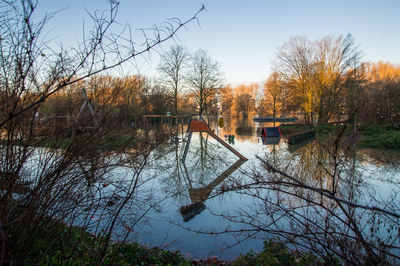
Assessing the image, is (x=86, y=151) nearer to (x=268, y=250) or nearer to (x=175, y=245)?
(x=175, y=245)

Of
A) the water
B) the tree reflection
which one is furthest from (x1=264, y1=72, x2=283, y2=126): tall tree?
the tree reflection

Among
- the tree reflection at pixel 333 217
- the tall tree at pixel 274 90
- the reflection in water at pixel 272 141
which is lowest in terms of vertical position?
the reflection in water at pixel 272 141

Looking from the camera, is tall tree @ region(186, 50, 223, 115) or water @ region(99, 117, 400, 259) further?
tall tree @ region(186, 50, 223, 115)

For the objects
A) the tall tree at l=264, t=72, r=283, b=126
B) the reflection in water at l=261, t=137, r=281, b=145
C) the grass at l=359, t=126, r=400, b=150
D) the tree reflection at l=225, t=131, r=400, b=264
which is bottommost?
the reflection in water at l=261, t=137, r=281, b=145

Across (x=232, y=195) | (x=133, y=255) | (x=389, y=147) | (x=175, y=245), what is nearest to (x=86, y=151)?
(x=133, y=255)

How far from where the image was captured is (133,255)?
2.92 m

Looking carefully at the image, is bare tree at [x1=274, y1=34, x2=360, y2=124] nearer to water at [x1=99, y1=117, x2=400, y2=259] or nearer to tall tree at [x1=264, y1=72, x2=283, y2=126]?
tall tree at [x1=264, y1=72, x2=283, y2=126]

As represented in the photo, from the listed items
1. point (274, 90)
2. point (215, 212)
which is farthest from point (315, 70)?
point (215, 212)

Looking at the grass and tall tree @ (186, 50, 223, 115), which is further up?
tall tree @ (186, 50, 223, 115)

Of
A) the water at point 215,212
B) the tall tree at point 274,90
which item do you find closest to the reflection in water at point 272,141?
the water at point 215,212

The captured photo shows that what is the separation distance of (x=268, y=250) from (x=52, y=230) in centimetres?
246

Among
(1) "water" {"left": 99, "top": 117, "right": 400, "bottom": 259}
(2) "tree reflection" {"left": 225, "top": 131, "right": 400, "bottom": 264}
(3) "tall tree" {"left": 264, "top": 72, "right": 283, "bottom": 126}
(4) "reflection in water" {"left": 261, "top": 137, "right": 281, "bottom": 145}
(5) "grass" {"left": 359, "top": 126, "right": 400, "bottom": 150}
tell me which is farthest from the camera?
(3) "tall tree" {"left": 264, "top": 72, "right": 283, "bottom": 126}

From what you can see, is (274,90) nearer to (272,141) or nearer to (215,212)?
(272,141)

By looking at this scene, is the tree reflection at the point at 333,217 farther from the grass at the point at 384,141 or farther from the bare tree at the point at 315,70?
the bare tree at the point at 315,70
